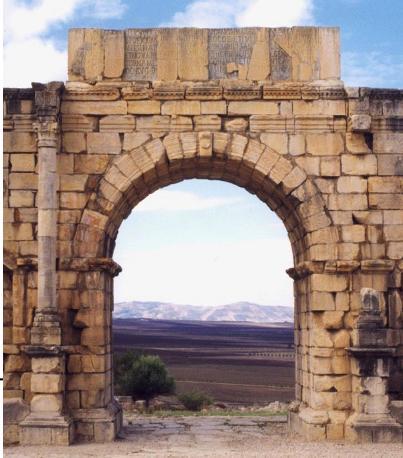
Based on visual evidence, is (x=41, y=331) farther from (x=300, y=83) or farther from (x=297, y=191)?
(x=300, y=83)

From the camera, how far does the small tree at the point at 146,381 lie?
18.9m

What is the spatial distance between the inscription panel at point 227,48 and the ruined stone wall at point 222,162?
7 cm

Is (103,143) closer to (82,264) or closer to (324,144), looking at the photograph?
(82,264)

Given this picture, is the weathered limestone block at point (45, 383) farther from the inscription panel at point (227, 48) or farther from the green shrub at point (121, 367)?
the green shrub at point (121, 367)

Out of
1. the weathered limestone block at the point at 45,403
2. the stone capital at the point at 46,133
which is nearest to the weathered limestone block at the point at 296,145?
the stone capital at the point at 46,133

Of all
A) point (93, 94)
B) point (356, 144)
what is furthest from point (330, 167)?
point (93, 94)

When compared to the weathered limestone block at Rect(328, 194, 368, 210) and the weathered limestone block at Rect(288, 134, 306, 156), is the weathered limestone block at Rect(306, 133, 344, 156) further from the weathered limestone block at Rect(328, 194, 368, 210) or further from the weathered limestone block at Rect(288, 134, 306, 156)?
the weathered limestone block at Rect(328, 194, 368, 210)

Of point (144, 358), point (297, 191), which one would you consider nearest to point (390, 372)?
point (297, 191)

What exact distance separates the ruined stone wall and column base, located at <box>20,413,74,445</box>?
640 mm

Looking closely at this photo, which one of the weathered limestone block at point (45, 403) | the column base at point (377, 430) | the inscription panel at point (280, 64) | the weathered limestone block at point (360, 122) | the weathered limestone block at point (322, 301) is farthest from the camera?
the inscription panel at point (280, 64)

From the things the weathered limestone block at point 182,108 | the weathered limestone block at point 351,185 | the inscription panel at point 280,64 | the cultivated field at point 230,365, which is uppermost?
the inscription panel at point 280,64

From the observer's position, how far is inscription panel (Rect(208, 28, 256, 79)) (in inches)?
455

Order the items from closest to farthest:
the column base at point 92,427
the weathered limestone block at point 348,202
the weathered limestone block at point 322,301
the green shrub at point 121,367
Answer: the column base at point 92,427, the weathered limestone block at point 322,301, the weathered limestone block at point 348,202, the green shrub at point 121,367

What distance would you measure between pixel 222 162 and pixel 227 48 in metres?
1.68
